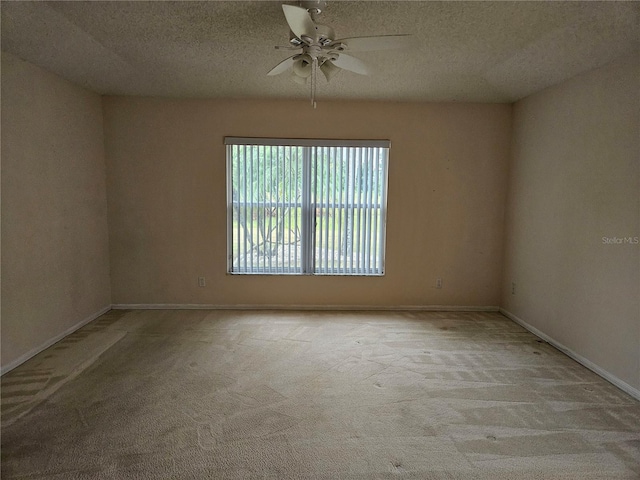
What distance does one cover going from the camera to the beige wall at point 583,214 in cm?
268

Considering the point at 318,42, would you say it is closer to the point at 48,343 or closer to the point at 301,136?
the point at 301,136

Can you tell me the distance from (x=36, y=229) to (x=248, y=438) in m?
2.55

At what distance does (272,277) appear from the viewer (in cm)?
446

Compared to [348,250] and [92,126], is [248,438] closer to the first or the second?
[348,250]

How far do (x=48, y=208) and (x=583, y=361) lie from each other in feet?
15.6

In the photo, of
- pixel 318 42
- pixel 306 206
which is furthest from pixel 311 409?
pixel 306 206

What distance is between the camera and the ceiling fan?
6.49 feet

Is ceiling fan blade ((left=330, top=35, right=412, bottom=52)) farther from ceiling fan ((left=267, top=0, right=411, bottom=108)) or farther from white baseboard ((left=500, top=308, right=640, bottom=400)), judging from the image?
white baseboard ((left=500, top=308, right=640, bottom=400))

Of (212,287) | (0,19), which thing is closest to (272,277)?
(212,287)

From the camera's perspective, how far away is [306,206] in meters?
4.38

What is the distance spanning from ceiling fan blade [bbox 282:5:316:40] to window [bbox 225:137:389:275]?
2210 millimetres

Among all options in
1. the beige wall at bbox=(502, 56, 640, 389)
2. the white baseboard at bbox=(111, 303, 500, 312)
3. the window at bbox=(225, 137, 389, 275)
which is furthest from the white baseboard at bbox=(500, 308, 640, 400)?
the window at bbox=(225, 137, 389, 275)

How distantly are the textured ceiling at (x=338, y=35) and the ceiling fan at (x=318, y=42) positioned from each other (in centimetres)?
22

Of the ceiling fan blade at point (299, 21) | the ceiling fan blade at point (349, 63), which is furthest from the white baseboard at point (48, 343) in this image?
the ceiling fan blade at point (349, 63)
